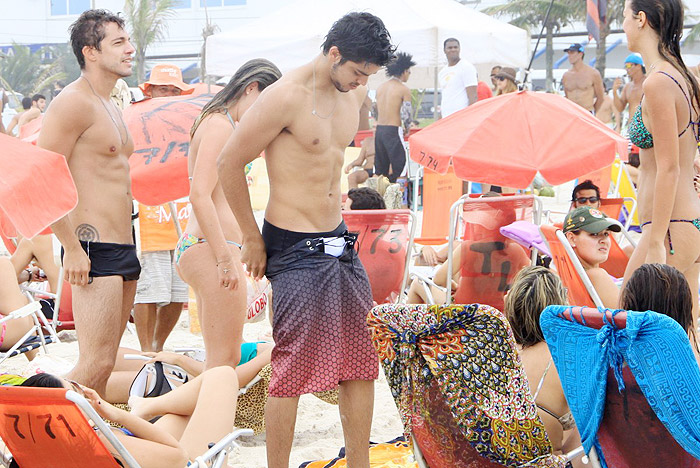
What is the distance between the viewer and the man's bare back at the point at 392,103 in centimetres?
1107

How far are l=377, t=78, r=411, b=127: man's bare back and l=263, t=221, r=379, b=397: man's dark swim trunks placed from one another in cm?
793

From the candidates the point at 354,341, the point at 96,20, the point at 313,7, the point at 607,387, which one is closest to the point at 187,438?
the point at 354,341

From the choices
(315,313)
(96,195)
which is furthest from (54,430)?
(96,195)

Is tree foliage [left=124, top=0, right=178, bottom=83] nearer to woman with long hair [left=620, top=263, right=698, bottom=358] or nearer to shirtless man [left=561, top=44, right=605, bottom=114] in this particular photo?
shirtless man [left=561, top=44, right=605, bottom=114]

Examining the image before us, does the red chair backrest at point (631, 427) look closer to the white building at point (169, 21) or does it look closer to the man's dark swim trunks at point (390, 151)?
the man's dark swim trunks at point (390, 151)

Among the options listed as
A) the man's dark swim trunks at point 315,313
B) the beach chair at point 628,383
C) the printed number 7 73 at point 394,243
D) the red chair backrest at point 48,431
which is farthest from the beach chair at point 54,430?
the printed number 7 73 at point 394,243

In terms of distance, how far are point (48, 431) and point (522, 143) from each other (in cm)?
410

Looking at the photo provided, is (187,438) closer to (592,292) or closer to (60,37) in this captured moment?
(592,292)

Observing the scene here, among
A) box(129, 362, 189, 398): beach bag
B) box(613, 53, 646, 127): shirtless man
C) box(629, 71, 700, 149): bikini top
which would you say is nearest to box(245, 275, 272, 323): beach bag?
box(129, 362, 189, 398): beach bag

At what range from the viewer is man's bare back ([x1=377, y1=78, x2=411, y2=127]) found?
1107 cm

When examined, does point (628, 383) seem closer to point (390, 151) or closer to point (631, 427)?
point (631, 427)

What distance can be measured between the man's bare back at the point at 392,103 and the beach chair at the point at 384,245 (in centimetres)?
588

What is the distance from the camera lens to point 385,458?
382cm

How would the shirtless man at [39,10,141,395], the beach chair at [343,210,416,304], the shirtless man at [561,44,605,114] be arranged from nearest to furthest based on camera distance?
the shirtless man at [39,10,141,395] → the beach chair at [343,210,416,304] → the shirtless man at [561,44,605,114]
